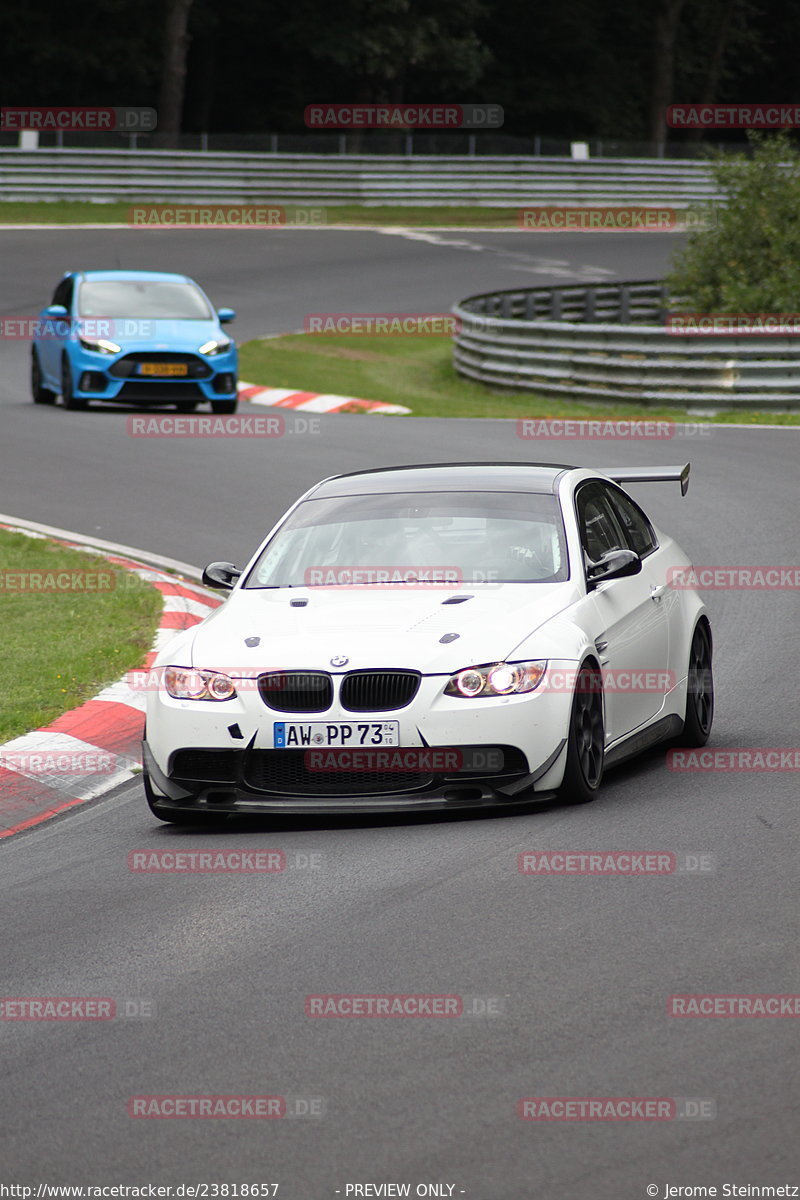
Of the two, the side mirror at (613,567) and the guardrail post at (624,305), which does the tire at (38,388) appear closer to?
the guardrail post at (624,305)

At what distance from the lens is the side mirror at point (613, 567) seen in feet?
28.8

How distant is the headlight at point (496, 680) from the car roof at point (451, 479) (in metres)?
1.58

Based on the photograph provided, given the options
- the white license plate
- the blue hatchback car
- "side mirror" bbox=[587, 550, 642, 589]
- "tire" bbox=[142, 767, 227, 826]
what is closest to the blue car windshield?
the blue hatchback car

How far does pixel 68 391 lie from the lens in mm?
23891

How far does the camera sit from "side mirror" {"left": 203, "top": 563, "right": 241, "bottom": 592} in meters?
9.09

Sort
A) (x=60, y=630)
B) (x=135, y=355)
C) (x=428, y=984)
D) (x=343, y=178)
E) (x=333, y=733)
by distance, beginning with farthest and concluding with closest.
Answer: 1. (x=343, y=178)
2. (x=135, y=355)
3. (x=60, y=630)
4. (x=333, y=733)
5. (x=428, y=984)

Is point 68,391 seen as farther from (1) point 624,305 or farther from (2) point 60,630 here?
(1) point 624,305

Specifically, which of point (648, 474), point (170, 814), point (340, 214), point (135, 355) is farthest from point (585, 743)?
point (340, 214)

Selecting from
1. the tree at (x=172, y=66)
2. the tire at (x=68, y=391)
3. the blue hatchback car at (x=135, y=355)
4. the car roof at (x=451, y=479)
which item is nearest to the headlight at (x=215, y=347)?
the blue hatchback car at (x=135, y=355)

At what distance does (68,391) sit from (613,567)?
16151mm

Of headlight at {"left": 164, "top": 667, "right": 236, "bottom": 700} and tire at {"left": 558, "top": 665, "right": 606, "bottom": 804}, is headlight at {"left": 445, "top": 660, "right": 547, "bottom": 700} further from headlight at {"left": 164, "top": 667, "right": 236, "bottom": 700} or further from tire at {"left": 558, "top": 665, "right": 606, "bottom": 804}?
headlight at {"left": 164, "top": 667, "right": 236, "bottom": 700}

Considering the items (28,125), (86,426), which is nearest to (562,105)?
(28,125)

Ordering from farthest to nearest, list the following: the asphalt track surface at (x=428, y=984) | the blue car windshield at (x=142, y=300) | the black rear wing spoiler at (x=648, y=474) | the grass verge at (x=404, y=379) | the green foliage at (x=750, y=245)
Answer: the green foliage at (x=750, y=245) < the blue car windshield at (x=142, y=300) < the grass verge at (x=404, y=379) < the black rear wing spoiler at (x=648, y=474) < the asphalt track surface at (x=428, y=984)

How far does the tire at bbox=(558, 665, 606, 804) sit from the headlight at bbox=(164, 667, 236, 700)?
1.43m
